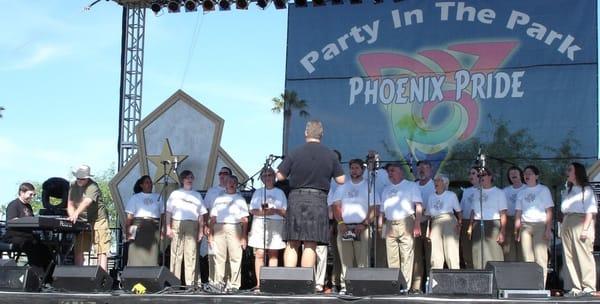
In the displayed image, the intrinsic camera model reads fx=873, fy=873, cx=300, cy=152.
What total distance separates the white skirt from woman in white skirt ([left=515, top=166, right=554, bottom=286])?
252cm

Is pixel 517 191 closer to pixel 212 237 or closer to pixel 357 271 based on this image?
pixel 357 271

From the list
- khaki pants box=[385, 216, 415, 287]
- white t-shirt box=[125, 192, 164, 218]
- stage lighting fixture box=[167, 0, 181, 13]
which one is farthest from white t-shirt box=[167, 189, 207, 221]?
stage lighting fixture box=[167, 0, 181, 13]

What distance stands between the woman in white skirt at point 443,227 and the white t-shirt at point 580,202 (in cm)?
118

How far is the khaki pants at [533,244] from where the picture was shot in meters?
9.13

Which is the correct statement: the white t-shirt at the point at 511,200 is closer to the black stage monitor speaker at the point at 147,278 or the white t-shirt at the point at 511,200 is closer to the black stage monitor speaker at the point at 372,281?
the black stage monitor speaker at the point at 372,281

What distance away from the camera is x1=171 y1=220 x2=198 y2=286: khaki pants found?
33.3 feet

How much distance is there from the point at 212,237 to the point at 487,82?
499 centimetres

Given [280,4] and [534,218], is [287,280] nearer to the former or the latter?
[534,218]

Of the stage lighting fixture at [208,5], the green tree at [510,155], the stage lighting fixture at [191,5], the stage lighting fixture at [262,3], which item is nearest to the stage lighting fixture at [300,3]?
the stage lighting fixture at [262,3]

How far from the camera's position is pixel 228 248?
9938mm

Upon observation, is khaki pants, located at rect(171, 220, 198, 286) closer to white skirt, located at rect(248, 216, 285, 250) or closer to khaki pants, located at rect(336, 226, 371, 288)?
white skirt, located at rect(248, 216, 285, 250)

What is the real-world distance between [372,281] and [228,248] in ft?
9.36

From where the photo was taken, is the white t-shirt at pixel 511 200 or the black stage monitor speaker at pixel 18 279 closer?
the black stage monitor speaker at pixel 18 279

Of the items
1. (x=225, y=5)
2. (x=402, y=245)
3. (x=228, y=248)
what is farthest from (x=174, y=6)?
(x=402, y=245)
